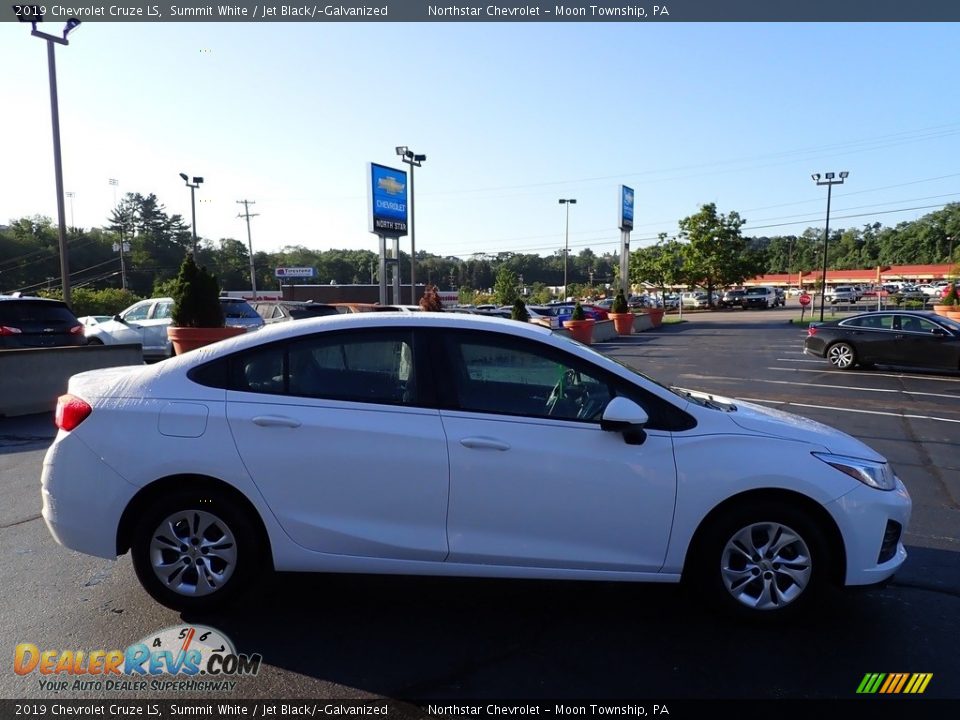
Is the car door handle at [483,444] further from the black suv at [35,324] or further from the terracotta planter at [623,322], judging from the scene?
the terracotta planter at [623,322]

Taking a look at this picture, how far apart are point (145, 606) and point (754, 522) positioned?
11.0 feet

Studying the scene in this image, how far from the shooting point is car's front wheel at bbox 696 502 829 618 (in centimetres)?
338

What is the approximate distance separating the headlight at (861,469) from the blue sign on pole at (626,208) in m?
39.6

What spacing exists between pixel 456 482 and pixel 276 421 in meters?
1.00

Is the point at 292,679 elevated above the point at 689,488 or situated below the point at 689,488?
below

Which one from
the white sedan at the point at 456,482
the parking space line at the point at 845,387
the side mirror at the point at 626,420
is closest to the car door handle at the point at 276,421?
the white sedan at the point at 456,482

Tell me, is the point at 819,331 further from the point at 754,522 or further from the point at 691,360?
the point at 754,522

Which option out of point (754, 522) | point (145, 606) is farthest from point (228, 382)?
point (754, 522)

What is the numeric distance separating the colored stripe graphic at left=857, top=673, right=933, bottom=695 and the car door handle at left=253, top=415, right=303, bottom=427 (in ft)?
9.70

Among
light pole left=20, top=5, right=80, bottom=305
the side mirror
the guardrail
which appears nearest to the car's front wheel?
the side mirror

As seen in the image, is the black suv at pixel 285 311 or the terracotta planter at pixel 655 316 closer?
the black suv at pixel 285 311

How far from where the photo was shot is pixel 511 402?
3518 millimetres

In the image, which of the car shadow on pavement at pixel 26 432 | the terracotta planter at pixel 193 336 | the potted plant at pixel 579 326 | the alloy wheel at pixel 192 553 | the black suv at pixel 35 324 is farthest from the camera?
the potted plant at pixel 579 326

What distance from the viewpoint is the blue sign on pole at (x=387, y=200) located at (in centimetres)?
3091
